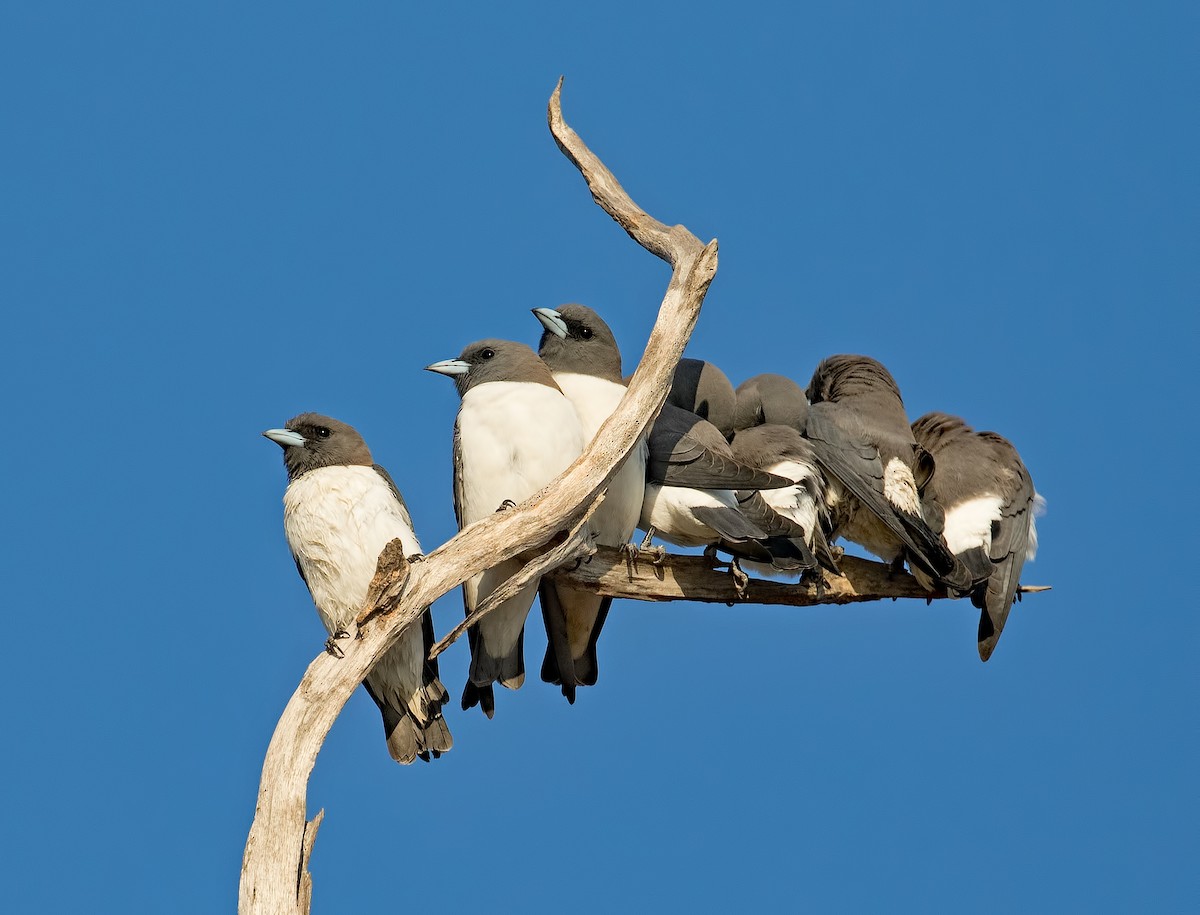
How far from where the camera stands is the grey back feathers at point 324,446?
346 inches

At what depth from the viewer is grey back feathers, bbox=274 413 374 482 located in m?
8.79

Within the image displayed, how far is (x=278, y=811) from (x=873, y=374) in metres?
4.80

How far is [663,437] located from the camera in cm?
867

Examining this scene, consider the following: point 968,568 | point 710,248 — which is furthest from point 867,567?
point 710,248

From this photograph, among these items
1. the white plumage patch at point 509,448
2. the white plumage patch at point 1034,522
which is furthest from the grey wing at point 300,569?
the white plumage patch at point 1034,522

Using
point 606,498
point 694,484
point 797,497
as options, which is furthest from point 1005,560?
point 606,498

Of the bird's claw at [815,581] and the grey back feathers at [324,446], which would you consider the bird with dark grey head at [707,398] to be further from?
the grey back feathers at [324,446]

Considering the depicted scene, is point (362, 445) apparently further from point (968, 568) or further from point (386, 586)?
point (968, 568)

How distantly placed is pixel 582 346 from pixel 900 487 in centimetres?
205

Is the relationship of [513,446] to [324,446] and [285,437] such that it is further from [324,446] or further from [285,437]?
[285,437]

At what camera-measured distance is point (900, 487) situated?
28.7 ft

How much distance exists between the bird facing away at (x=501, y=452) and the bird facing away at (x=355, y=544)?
1.01 ft

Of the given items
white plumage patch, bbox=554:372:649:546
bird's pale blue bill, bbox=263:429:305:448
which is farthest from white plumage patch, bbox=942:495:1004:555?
bird's pale blue bill, bbox=263:429:305:448

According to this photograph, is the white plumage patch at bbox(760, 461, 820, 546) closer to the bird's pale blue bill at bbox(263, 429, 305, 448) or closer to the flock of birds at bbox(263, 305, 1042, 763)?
the flock of birds at bbox(263, 305, 1042, 763)
